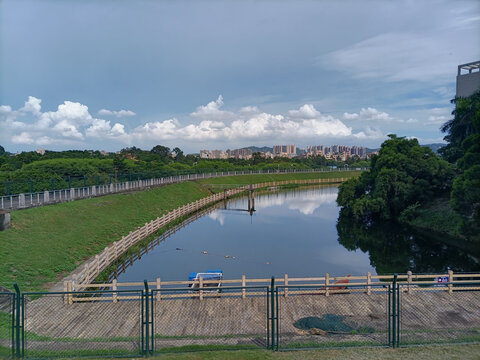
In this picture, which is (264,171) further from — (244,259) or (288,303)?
(288,303)

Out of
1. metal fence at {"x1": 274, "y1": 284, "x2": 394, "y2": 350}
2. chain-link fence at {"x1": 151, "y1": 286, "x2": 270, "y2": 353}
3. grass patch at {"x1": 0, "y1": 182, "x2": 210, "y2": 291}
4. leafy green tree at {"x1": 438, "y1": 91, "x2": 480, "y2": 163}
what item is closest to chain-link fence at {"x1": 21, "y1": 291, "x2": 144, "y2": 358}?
chain-link fence at {"x1": 151, "y1": 286, "x2": 270, "y2": 353}

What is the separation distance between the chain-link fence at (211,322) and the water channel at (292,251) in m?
8.34

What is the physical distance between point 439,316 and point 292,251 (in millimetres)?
17781

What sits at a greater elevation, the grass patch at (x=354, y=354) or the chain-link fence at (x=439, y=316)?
the grass patch at (x=354, y=354)

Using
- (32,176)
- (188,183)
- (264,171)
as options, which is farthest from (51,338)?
(264,171)

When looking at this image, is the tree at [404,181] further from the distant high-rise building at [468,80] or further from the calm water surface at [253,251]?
the distant high-rise building at [468,80]

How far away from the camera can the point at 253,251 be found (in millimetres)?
31484

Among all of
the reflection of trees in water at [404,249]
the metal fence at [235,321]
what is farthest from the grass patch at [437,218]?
the metal fence at [235,321]

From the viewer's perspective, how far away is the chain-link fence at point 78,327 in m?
10.5

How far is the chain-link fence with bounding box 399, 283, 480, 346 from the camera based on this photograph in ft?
37.4

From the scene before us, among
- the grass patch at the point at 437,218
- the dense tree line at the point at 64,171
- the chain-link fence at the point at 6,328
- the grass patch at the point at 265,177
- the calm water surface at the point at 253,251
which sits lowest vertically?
the calm water surface at the point at 253,251

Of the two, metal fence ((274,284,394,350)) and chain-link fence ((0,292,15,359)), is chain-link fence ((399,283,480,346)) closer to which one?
metal fence ((274,284,394,350))

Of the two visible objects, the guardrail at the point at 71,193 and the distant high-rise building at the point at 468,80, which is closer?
the guardrail at the point at 71,193

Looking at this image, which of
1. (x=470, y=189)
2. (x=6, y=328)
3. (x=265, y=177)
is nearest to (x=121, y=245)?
(x=6, y=328)
